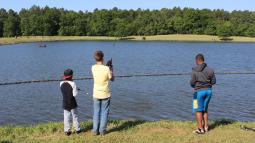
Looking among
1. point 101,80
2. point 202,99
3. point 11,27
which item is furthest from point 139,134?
point 11,27

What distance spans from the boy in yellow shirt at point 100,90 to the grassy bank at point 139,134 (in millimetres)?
302

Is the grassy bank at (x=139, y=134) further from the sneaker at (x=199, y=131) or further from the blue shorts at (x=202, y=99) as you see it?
the blue shorts at (x=202, y=99)

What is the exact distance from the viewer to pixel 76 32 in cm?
16438

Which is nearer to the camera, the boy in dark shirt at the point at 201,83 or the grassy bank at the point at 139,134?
the grassy bank at the point at 139,134

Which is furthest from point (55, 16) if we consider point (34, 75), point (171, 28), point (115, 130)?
point (115, 130)

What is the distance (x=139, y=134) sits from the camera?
36.6ft

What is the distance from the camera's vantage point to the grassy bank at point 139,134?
10.5 metres

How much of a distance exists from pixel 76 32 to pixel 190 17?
42194mm

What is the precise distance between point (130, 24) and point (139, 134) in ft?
504

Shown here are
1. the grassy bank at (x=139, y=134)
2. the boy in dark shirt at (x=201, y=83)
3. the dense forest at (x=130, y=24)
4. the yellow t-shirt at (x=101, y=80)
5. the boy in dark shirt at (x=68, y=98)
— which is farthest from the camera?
the dense forest at (x=130, y=24)

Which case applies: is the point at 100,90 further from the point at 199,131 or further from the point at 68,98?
the point at 199,131

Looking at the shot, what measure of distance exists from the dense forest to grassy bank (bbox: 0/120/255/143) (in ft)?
459

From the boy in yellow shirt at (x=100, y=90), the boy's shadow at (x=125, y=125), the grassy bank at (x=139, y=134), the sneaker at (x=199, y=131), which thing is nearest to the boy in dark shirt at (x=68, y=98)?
the grassy bank at (x=139, y=134)

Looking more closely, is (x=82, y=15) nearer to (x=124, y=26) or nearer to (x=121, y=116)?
(x=124, y=26)
